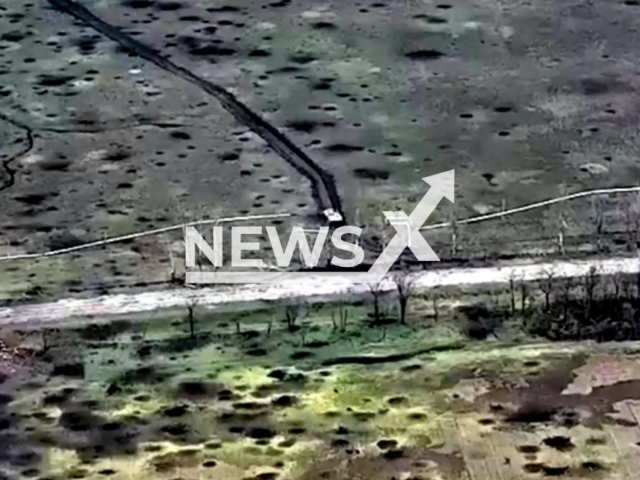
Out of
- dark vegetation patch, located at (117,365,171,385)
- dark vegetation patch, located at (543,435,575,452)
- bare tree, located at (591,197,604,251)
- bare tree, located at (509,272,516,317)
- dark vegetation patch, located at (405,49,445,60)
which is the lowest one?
bare tree, located at (591,197,604,251)

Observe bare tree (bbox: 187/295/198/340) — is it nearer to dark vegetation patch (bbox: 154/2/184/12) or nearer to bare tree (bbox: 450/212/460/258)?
bare tree (bbox: 450/212/460/258)

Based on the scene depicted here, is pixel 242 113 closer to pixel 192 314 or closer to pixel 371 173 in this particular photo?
pixel 371 173

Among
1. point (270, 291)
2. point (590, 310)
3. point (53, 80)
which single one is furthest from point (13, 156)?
point (590, 310)

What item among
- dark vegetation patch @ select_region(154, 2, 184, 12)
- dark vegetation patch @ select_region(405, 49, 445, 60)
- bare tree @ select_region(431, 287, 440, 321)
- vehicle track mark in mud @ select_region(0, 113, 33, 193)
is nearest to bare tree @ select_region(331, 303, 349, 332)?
bare tree @ select_region(431, 287, 440, 321)

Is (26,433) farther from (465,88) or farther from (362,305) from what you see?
(465,88)

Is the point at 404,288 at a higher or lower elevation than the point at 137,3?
lower

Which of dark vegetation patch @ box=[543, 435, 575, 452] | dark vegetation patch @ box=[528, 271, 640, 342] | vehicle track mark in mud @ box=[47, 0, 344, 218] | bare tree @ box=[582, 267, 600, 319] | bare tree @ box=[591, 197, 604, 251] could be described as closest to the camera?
dark vegetation patch @ box=[543, 435, 575, 452]
